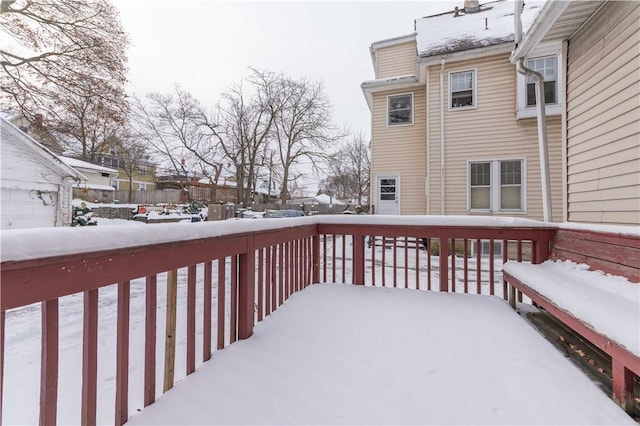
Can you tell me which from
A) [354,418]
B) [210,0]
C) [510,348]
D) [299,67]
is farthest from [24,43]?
[299,67]

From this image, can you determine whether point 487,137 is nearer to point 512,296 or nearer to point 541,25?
point 541,25

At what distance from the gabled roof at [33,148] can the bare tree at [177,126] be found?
1145 centimetres

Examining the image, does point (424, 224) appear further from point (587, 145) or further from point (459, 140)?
point (459, 140)

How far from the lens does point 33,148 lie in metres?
7.77

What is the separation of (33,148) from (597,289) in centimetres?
1128

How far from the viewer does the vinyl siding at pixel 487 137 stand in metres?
7.52

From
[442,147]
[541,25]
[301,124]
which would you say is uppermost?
[301,124]

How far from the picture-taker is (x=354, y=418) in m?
1.45

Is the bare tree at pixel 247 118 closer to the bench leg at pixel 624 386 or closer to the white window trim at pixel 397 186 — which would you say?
the white window trim at pixel 397 186

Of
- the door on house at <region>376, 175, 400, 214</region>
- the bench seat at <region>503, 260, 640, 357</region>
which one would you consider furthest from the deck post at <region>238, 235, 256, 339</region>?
the door on house at <region>376, 175, 400, 214</region>

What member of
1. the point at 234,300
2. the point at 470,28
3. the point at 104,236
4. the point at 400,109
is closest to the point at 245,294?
the point at 234,300

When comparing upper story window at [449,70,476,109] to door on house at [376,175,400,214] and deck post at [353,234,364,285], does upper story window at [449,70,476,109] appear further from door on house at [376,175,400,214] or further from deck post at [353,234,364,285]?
deck post at [353,234,364,285]

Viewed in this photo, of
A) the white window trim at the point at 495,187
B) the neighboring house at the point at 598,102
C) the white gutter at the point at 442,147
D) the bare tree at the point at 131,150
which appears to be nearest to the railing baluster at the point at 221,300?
the neighboring house at the point at 598,102

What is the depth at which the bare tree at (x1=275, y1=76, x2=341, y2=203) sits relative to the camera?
19.3 m
